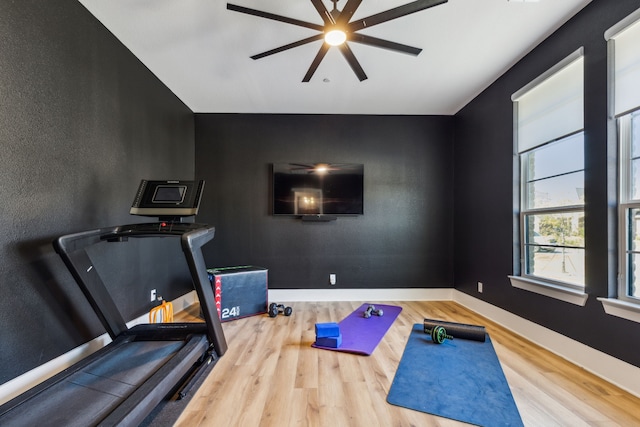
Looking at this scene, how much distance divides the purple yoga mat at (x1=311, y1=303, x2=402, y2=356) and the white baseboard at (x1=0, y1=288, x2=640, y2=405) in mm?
469

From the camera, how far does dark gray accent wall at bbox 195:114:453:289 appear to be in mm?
4234

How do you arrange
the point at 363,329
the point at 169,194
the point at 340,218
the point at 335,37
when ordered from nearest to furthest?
the point at 335,37 < the point at 169,194 < the point at 363,329 < the point at 340,218

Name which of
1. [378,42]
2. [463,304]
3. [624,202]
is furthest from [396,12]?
[463,304]

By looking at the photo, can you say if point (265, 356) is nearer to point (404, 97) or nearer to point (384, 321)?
point (384, 321)

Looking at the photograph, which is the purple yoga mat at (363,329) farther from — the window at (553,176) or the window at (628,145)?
the window at (628,145)

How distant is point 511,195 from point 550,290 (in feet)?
3.40

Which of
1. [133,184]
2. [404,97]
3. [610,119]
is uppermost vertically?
[404,97]

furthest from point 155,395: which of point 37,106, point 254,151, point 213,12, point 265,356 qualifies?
point 254,151

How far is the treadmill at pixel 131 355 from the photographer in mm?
1389

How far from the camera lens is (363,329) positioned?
9.89 ft

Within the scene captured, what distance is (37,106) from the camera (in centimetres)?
185

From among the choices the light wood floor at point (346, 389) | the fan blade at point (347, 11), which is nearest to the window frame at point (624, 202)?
the light wood floor at point (346, 389)

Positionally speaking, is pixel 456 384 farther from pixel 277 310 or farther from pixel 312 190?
pixel 312 190

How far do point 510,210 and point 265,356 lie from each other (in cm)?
289
